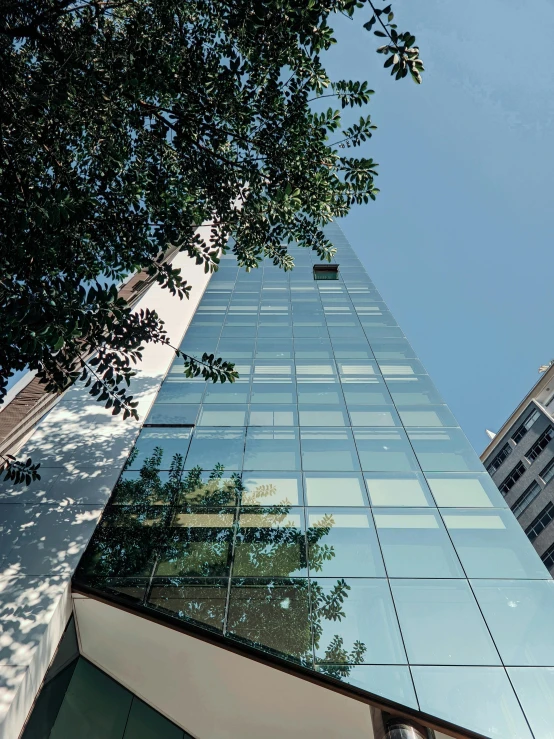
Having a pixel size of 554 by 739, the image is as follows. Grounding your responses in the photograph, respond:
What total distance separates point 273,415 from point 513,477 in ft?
110

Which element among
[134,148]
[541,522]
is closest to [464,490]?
[134,148]

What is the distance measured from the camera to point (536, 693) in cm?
562

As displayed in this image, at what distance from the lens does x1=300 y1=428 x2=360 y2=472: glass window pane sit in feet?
31.8

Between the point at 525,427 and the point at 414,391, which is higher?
the point at 525,427

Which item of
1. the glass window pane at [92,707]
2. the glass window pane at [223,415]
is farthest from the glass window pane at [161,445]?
the glass window pane at [92,707]

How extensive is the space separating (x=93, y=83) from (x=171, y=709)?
956 cm

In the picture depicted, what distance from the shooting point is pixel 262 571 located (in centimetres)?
731

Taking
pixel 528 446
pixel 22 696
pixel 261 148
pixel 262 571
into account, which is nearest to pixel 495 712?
pixel 262 571

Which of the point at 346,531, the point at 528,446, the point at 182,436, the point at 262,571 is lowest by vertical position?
the point at 262,571

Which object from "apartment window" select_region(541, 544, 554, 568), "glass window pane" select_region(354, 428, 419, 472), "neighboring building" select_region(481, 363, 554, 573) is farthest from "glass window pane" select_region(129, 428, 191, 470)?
"neighboring building" select_region(481, 363, 554, 573)

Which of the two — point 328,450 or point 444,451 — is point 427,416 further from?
point 328,450

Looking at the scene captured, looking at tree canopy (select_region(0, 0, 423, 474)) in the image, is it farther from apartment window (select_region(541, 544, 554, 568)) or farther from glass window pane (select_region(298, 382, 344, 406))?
apartment window (select_region(541, 544, 554, 568))

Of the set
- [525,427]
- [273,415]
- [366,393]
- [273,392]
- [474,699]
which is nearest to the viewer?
[474,699]

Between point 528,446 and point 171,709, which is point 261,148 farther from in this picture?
point 528,446
